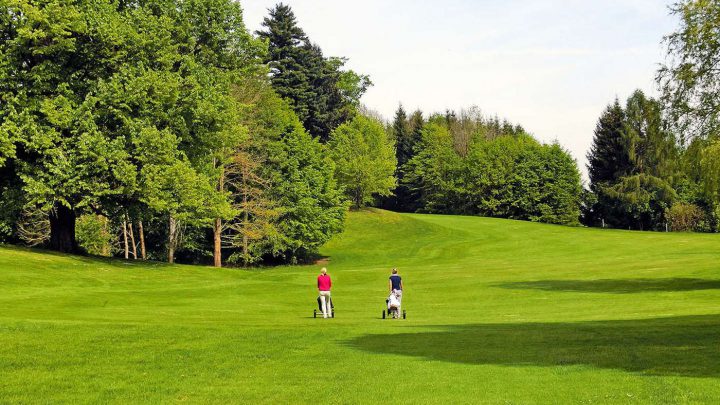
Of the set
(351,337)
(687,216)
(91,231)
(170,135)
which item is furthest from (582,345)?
(687,216)

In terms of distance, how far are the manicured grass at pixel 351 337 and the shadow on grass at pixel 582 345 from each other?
2.1 inches

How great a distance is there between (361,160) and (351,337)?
84.2 m

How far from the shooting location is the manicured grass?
49.1 feet

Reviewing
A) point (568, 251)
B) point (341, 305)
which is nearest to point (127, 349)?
point (341, 305)

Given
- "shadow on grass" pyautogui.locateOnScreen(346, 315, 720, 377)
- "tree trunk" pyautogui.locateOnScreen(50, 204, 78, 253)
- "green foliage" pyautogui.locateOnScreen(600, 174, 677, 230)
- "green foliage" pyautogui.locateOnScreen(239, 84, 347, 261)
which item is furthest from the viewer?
"green foliage" pyautogui.locateOnScreen(600, 174, 677, 230)

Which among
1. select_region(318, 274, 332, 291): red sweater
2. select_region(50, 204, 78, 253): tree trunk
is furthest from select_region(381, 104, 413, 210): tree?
select_region(318, 274, 332, 291): red sweater

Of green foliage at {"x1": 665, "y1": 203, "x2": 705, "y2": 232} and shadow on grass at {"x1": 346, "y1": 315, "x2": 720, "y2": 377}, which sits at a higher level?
green foliage at {"x1": 665, "y1": 203, "x2": 705, "y2": 232}

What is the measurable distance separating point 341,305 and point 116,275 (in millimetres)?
14450

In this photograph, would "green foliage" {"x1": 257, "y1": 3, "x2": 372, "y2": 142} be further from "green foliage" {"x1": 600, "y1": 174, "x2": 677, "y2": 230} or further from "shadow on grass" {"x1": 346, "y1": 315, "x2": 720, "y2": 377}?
"shadow on grass" {"x1": 346, "y1": 315, "x2": 720, "y2": 377}

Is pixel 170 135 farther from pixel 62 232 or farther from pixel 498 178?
pixel 498 178

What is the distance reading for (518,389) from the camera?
14.7 meters

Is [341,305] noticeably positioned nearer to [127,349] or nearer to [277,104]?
[127,349]

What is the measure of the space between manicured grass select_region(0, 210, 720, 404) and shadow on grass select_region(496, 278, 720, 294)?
0.47ft

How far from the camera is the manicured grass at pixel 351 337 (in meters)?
15.0
